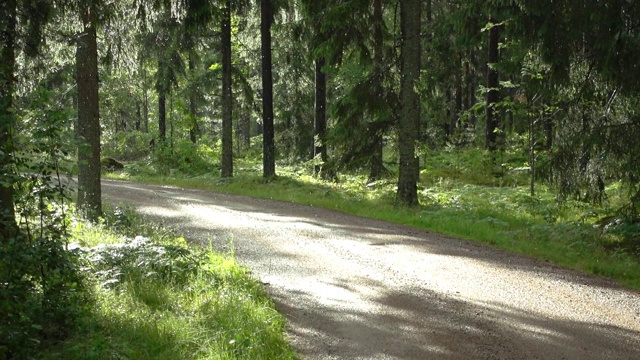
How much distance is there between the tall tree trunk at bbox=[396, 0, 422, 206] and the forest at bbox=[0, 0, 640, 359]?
4 centimetres

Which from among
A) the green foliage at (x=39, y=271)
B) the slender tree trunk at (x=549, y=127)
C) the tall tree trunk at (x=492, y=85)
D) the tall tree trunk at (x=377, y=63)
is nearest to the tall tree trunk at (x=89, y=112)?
the green foliage at (x=39, y=271)

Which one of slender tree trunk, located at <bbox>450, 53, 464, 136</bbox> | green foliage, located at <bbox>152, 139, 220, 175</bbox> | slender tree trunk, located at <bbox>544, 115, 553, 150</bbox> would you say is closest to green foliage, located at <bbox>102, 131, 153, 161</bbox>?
green foliage, located at <bbox>152, 139, 220, 175</bbox>

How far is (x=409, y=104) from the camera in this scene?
14867mm

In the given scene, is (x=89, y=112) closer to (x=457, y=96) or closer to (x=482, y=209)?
(x=482, y=209)

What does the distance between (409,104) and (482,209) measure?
334 cm

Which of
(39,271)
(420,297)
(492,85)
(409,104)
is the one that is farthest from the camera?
(492,85)

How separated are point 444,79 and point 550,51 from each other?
15680mm

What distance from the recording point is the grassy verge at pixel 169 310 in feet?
17.7

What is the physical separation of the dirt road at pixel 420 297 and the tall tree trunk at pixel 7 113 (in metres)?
3.30

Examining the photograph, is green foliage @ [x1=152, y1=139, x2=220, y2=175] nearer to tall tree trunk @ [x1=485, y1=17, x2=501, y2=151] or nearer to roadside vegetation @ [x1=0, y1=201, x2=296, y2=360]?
tall tree trunk @ [x1=485, y1=17, x2=501, y2=151]

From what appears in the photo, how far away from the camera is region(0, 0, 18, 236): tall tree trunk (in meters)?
5.47

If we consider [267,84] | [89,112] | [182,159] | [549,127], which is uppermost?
[267,84]

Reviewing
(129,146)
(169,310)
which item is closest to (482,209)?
(169,310)

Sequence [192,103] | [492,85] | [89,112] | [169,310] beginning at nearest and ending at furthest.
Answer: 1. [169,310]
2. [89,112]
3. [492,85]
4. [192,103]
